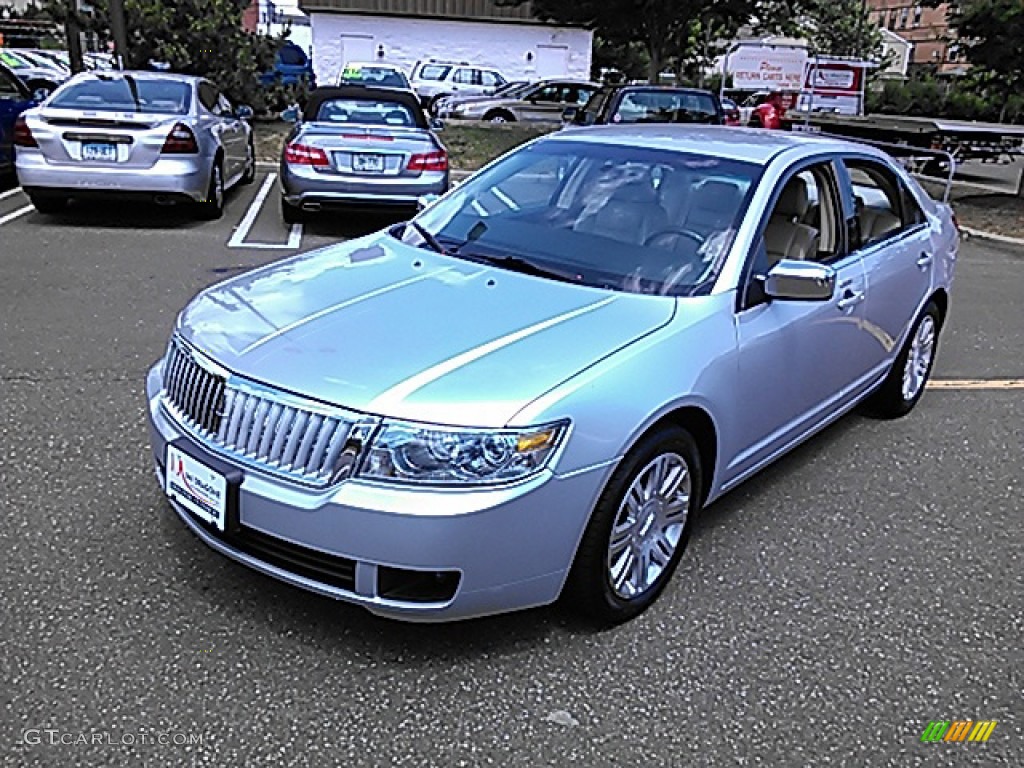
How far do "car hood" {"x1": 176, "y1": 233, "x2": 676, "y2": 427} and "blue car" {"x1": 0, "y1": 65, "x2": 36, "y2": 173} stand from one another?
839cm

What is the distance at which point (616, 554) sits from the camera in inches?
122

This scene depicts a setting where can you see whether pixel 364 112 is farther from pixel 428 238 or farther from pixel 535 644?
pixel 535 644

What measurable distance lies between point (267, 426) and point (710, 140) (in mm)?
2537

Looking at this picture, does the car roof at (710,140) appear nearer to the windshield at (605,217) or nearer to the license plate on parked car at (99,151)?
the windshield at (605,217)

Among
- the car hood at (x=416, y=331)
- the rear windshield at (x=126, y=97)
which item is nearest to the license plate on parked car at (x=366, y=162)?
the rear windshield at (x=126, y=97)

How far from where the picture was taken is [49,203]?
9.68 m

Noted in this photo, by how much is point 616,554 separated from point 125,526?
1.85 m

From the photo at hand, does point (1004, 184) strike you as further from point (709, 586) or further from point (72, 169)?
point (709, 586)

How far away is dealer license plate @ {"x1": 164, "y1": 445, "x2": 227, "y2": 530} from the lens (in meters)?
2.86

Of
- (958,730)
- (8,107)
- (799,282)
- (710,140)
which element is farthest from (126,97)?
(958,730)

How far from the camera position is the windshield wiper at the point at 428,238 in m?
4.04

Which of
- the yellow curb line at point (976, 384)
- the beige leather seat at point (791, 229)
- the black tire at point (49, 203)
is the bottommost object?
the yellow curb line at point (976, 384)

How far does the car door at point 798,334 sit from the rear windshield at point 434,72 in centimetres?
2458

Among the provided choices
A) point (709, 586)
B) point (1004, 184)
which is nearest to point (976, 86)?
point (1004, 184)
